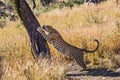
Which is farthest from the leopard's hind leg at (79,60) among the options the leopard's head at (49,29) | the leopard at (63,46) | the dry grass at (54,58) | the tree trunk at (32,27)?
the tree trunk at (32,27)

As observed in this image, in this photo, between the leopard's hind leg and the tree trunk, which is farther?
the tree trunk

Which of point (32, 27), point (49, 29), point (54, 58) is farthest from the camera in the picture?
point (32, 27)

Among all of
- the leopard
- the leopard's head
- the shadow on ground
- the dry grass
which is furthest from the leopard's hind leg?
the leopard's head

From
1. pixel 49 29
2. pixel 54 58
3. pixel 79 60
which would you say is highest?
pixel 49 29

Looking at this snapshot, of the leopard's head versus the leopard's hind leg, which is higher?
the leopard's head

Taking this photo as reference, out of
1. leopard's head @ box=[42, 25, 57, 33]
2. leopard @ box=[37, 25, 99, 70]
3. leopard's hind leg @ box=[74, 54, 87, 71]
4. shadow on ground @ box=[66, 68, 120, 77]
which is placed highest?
leopard's head @ box=[42, 25, 57, 33]

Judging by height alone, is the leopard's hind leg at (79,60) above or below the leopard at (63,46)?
below

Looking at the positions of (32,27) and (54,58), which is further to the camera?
(32,27)

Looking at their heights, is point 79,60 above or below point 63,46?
below

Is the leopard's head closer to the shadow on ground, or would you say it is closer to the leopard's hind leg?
the leopard's hind leg

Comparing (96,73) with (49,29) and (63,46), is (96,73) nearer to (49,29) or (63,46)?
(63,46)

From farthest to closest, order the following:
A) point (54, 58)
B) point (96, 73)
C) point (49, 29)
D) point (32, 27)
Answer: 1. point (32, 27)
2. point (54, 58)
3. point (96, 73)
4. point (49, 29)

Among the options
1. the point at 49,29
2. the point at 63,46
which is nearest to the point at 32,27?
the point at 49,29

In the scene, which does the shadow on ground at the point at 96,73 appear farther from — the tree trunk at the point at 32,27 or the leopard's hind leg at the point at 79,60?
the tree trunk at the point at 32,27
